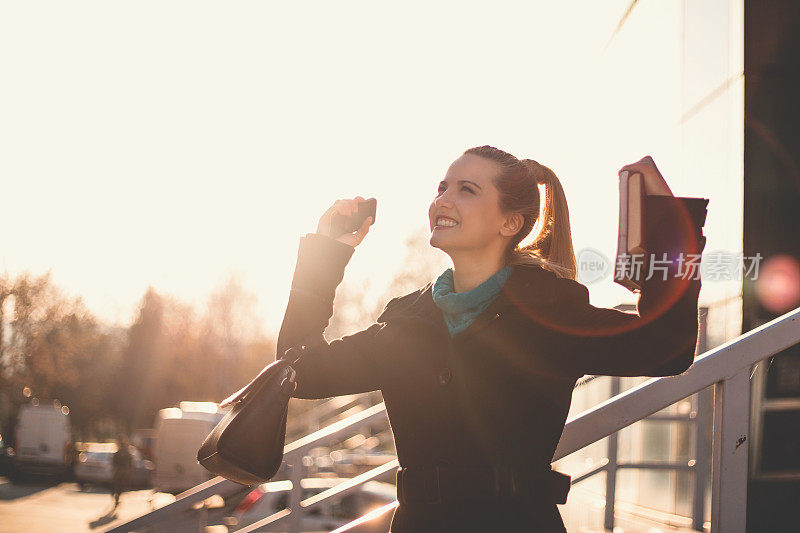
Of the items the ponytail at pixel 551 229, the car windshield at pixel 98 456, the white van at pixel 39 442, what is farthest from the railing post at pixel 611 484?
the white van at pixel 39 442

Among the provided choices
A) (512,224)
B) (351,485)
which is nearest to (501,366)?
(512,224)

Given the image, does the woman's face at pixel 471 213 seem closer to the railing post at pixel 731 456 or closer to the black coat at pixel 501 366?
the black coat at pixel 501 366

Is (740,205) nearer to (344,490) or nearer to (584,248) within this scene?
(344,490)

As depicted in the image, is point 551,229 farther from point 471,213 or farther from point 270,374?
point 270,374

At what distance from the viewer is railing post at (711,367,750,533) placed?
73.7 inches

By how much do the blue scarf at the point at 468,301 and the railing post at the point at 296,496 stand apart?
276 cm

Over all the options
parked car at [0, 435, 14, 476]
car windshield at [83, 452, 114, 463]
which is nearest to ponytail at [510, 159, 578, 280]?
car windshield at [83, 452, 114, 463]

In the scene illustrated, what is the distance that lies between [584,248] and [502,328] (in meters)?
7.56

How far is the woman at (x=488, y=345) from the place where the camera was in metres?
1.72

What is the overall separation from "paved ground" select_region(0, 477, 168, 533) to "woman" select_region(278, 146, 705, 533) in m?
12.2

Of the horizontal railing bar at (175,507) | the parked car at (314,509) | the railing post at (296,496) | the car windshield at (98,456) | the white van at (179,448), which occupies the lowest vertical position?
the car windshield at (98,456)

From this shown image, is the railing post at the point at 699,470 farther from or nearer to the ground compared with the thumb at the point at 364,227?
nearer to the ground

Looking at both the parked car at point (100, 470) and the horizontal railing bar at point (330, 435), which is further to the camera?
the parked car at point (100, 470)

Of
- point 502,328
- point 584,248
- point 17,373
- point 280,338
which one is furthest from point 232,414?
point 17,373
